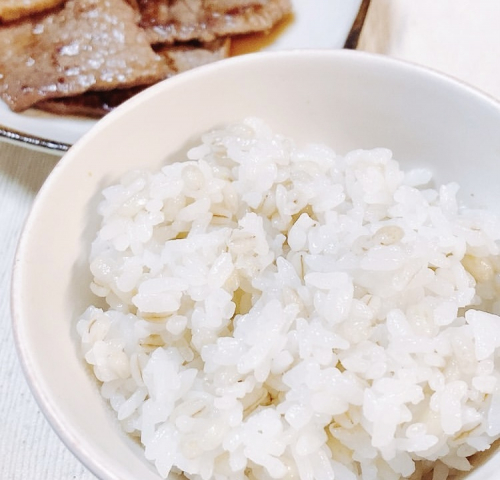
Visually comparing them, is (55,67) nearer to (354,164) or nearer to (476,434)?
(354,164)

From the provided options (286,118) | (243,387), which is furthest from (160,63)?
(243,387)

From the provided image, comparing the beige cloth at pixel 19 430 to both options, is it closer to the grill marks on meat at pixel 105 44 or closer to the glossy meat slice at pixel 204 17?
the grill marks on meat at pixel 105 44

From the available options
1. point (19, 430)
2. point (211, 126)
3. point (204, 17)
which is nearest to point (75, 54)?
point (204, 17)

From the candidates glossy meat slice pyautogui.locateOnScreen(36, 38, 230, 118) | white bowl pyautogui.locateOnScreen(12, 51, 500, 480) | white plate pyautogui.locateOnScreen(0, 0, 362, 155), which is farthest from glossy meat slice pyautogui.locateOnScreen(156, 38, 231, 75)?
white bowl pyautogui.locateOnScreen(12, 51, 500, 480)

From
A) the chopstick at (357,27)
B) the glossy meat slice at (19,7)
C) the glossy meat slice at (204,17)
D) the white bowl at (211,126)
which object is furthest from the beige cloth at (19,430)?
the chopstick at (357,27)

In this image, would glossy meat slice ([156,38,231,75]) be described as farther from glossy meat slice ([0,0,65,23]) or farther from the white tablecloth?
the white tablecloth

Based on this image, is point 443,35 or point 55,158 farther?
point 443,35

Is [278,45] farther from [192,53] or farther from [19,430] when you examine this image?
[19,430]
